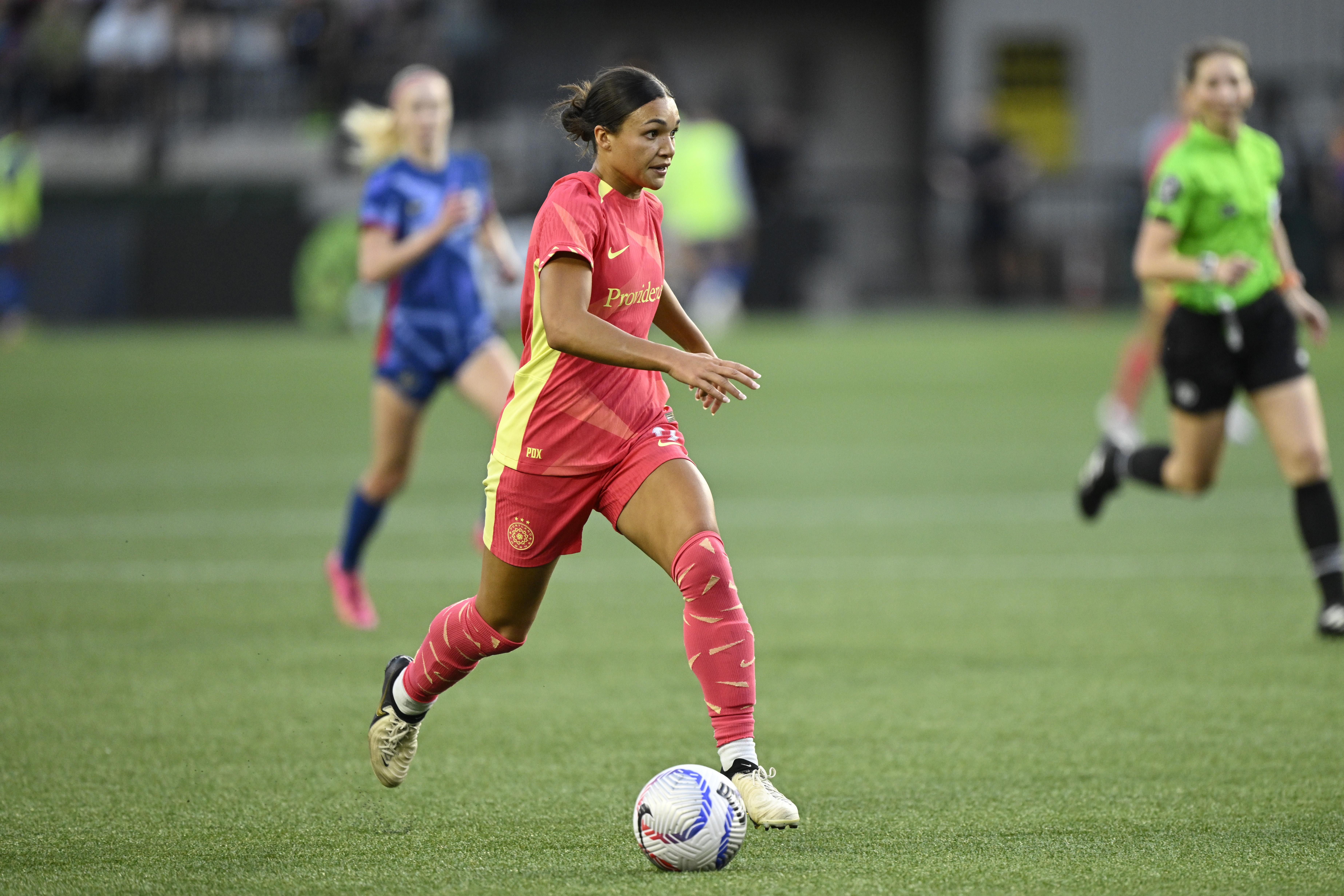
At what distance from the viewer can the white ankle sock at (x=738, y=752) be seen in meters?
4.69

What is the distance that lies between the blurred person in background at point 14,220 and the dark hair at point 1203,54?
18.9m

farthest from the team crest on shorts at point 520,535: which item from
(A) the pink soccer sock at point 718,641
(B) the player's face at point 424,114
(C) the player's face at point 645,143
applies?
(B) the player's face at point 424,114

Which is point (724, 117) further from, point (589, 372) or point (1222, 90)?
point (589, 372)

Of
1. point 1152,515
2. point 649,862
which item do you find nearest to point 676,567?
point 649,862

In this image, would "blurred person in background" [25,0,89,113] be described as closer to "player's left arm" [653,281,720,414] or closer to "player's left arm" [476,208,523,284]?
"player's left arm" [476,208,523,284]

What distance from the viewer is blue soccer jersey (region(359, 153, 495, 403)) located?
812 cm

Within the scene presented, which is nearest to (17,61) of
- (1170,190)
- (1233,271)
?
(1170,190)

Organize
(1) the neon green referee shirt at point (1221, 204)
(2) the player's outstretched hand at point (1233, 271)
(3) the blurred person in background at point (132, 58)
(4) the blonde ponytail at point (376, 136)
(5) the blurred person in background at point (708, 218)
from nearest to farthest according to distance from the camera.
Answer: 1. (2) the player's outstretched hand at point (1233, 271)
2. (1) the neon green referee shirt at point (1221, 204)
3. (4) the blonde ponytail at point (376, 136)
4. (5) the blurred person in background at point (708, 218)
5. (3) the blurred person in background at point (132, 58)

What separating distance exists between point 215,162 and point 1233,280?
24.7m

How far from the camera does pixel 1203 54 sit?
7.71m

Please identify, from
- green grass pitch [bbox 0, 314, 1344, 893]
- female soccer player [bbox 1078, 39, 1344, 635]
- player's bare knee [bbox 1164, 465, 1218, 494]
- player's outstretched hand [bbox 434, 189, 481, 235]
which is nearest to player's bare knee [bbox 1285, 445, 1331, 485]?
female soccer player [bbox 1078, 39, 1344, 635]

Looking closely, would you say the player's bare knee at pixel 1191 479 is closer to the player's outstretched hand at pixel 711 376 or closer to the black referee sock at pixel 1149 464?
the black referee sock at pixel 1149 464

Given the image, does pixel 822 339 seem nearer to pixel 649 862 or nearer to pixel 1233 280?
pixel 1233 280

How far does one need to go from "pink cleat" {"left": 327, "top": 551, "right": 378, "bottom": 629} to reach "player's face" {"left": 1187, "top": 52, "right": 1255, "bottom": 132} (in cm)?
418
